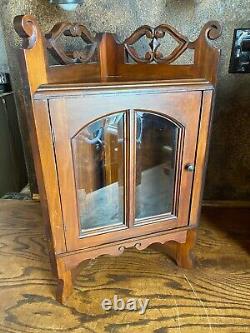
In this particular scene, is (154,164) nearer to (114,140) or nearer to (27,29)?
(114,140)

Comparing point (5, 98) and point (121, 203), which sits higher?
point (5, 98)

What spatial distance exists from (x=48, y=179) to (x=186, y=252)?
0.53 meters

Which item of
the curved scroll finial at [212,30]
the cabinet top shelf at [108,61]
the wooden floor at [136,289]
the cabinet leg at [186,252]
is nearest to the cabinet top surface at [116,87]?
the cabinet top shelf at [108,61]

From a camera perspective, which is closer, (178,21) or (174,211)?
(174,211)

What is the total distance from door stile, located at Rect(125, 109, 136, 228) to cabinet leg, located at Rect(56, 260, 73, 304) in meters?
0.23

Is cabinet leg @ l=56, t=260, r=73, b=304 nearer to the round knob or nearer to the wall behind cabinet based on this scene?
the round knob

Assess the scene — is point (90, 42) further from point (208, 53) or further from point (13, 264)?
point (13, 264)

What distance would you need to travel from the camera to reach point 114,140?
78cm

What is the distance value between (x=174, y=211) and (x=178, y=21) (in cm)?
69

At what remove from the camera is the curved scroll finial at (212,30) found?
744mm

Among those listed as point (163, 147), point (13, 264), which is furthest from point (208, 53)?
point (13, 264)

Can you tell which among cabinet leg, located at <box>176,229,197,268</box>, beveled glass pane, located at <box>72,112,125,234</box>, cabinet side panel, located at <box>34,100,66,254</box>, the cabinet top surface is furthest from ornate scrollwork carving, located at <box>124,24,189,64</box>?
cabinet leg, located at <box>176,229,197,268</box>

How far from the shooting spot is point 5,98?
1603 millimetres

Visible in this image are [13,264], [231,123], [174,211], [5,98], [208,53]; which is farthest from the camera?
[5,98]
